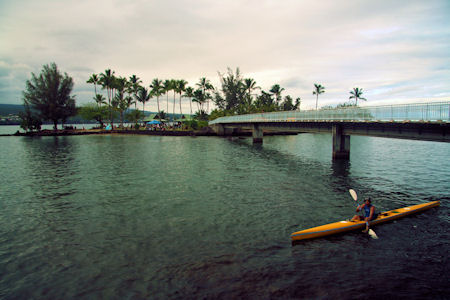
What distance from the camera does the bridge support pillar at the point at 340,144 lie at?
1499 inches

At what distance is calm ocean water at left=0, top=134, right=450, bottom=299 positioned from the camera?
10203 millimetres

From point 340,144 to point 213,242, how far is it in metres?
30.7

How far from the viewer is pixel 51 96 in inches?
4026

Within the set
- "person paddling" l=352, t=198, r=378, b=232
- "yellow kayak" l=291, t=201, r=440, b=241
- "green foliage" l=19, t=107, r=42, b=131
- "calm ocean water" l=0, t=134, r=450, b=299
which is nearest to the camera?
"calm ocean water" l=0, t=134, r=450, b=299

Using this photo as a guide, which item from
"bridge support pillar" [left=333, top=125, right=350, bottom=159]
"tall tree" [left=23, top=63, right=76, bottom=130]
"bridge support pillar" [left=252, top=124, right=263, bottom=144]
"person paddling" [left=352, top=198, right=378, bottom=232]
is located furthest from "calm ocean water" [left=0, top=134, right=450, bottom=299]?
"tall tree" [left=23, top=63, right=76, bottom=130]

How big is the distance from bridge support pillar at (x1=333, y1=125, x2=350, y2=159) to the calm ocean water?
11623mm

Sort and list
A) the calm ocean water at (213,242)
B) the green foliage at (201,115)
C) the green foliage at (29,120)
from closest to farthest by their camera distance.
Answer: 1. the calm ocean water at (213,242)
2. the green foliage at (29,120)
3. the green foliage at (201,115)

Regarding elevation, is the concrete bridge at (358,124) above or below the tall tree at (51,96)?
below

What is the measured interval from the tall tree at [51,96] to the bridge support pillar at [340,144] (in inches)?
3986

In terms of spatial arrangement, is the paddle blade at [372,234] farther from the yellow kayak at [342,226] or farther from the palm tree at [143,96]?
the palm tree at [143,96]

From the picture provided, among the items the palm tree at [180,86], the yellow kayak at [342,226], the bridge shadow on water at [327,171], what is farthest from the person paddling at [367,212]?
the palm tree at [180,86]

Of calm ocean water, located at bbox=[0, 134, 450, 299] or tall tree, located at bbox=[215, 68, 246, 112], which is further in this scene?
tall tree, located at bbox=[215, 68, 246, 112]

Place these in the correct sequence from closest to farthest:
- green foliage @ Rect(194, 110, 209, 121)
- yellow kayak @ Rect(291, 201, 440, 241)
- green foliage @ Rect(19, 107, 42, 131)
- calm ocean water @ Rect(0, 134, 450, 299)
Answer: calm ocean water @ Rect(0, 134, 450, 299), yellow kayak @ Rect(291, 201, 440, 241), green foliage @ Rect(19, 107, 42, 131), green foliage @ Rect(194, 110, 209, 121)

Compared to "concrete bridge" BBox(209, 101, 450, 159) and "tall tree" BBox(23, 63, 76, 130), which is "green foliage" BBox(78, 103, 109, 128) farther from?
"concrete bridge" BBox(209, 101, 450, 159)
